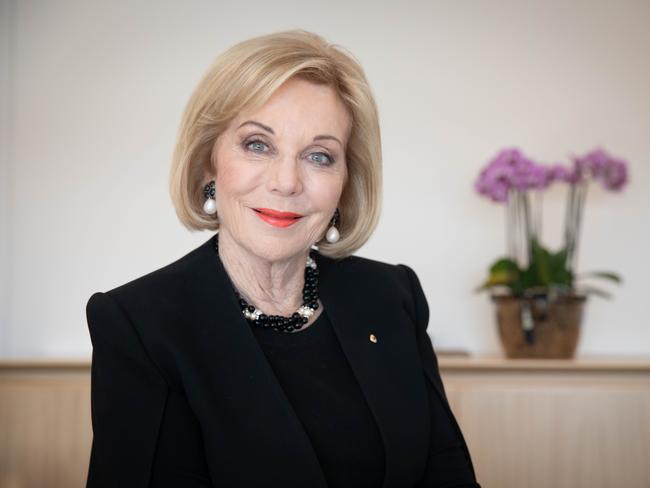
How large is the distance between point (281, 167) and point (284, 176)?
0.8 inches

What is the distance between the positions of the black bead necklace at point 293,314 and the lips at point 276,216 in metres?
0.16

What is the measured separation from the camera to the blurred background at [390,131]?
324 centimetres

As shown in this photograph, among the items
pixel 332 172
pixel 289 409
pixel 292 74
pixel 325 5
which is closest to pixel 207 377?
pixel 289 409

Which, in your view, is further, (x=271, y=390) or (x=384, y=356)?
(x=384, y=356)

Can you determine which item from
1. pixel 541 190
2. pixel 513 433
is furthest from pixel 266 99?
pixel 541 190

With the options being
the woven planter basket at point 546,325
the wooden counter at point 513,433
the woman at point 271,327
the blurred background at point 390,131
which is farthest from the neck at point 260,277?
the blurred background at point 390,131

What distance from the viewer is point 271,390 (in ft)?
4.47

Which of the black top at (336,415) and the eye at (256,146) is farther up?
the eye at (256,146)

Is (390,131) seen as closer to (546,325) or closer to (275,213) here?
(546,325)

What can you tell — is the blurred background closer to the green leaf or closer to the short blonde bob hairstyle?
the green leaf

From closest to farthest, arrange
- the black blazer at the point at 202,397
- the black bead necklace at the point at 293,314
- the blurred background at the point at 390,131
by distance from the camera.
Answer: the black blazer at the point at 202,397, the black bead necklace at the point at 293,314, the blurred background at the point at 390,131

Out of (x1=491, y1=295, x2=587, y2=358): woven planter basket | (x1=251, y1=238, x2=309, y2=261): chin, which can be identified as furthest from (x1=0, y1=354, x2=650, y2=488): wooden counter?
(x1=251, y1=238, x2=309, y2=261): chin

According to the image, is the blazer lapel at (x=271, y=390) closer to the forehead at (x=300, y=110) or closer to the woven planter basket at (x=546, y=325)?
the forehead at (x=300, y=110)

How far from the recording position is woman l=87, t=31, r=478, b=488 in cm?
130
